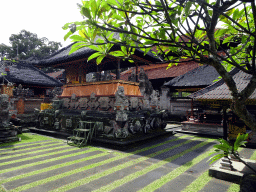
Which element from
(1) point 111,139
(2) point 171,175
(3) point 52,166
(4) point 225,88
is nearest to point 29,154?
(3) point 52,166

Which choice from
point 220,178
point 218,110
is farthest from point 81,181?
point 218,110

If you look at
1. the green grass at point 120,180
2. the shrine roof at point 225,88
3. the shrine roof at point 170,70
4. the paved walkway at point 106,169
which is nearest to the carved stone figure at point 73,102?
the paved walkway at point 106,169

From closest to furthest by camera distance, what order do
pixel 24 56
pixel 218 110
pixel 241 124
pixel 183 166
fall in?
pixel 183 166
pixel 241 124
pixel 218 110
pixel 24 56

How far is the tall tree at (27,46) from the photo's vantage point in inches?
1378

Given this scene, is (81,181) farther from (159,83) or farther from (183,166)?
(159,83)

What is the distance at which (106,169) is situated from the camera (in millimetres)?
5109

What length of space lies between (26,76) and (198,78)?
14511 millimetres

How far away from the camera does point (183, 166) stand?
5.46 meters

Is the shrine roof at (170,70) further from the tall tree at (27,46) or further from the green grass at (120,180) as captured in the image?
the tall tree at (27,46)

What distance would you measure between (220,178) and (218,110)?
8039 mm

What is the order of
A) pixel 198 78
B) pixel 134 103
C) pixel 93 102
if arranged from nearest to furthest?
1. pixel 93 102
2. pixel 134 103
3. pixel 198 78

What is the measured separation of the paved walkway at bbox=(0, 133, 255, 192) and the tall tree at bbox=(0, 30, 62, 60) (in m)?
33.8

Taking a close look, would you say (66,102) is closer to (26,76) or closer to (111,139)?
(111,139)

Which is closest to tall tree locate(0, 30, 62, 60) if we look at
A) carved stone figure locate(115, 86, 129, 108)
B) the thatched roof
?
the thatched roof
